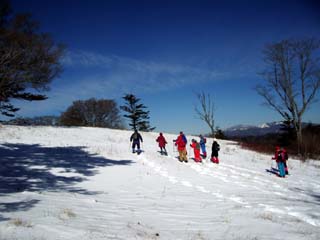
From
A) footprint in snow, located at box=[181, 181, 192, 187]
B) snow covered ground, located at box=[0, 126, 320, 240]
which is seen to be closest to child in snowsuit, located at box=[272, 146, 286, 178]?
snow covered ground, located at box=[0, 126, 320, 240]

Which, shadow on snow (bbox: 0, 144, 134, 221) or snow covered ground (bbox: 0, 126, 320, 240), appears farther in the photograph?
shadow on snow (bbox: 0, 144, 134, 221)

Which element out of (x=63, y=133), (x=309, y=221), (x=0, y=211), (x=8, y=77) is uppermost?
(x=8, y=77)

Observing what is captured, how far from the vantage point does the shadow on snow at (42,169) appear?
7.70 meters

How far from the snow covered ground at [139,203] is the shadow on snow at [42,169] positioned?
3 centimetres

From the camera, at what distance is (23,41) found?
33.9 ft

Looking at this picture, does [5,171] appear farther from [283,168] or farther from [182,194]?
[283,168]

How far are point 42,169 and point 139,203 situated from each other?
19.6 feet

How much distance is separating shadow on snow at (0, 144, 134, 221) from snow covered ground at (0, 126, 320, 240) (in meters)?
0.03

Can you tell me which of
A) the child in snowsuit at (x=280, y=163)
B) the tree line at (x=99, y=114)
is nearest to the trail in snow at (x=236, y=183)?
the child in snowsuit at (x=280, y=163)

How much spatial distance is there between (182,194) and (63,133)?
19.6 m

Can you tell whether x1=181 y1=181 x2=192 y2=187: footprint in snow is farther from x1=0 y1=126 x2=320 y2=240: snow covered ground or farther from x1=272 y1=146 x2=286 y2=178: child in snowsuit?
x1=272 y1=146 x2=286 y2=178: child in snowsuit

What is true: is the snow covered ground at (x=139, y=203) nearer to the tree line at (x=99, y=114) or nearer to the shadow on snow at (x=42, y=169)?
the shadow on snow at (x=42, y=169)

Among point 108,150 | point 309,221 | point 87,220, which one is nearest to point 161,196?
point 87,220

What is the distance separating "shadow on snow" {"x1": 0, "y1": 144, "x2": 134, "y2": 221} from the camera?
25.2 feet
